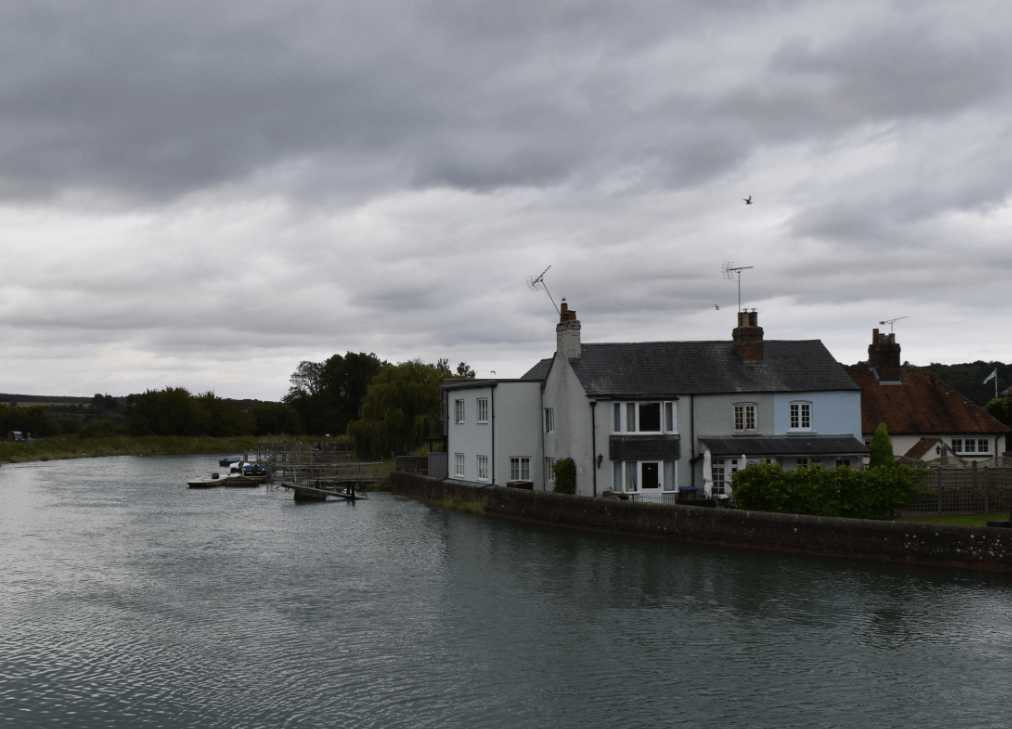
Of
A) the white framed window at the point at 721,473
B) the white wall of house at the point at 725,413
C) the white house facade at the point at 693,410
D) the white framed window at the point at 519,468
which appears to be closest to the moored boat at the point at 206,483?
the white framed window at the point at 519,468

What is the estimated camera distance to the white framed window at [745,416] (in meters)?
42.6

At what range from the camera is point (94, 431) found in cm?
14738

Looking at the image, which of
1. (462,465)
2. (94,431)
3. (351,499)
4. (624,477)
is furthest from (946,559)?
(94,431)

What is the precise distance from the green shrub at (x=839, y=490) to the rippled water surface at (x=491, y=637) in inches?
146

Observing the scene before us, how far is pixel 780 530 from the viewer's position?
104 ft

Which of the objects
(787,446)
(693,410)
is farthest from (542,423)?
(787,446)

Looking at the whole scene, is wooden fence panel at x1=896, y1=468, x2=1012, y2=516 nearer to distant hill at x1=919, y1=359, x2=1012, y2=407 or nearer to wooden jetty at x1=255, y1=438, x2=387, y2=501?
wooden jetty at x1=255, y1=438, x2=387, y2=501

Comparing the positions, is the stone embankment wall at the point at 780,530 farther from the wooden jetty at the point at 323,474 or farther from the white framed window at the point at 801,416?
the wooden jetty at the point at 323,474

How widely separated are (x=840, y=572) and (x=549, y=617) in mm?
10536

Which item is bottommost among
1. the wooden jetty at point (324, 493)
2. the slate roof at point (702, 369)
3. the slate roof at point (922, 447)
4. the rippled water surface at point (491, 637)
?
the rippled water surface at point (491, 637)

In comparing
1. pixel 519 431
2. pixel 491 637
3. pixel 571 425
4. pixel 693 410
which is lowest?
pixel 491 637

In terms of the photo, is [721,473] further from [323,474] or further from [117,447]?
[117,447]

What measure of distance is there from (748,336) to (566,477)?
476 inches

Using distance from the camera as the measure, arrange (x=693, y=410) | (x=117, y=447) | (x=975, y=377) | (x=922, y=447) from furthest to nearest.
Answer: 1. (x=117, y=447)
2. (x=975, y=377)
3. (x=922, y=447)
4. (x=693, y=410)
